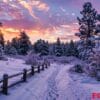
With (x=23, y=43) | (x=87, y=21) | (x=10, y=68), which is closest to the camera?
(x=10, y=68)

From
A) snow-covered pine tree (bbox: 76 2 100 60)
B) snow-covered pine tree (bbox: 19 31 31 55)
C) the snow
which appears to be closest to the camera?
the snow

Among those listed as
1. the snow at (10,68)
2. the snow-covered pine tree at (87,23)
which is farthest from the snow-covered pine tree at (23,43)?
the snow at (10,68)

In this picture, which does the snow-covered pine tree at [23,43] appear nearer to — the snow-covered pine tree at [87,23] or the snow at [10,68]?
the snow-covered pine tree at [87,23]

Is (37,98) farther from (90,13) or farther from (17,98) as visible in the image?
(90,13)

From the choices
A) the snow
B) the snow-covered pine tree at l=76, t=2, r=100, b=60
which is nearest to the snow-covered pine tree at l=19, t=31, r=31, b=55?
the snow-covered pine tree at l=76, t=2, r=100, b=60

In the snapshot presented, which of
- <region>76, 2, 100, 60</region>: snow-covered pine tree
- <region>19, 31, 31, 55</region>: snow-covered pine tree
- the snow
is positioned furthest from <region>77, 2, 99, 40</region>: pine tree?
<region>19, 31, 31, 55</region>: snow-covered pine tree

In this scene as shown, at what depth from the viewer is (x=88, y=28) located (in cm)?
5728

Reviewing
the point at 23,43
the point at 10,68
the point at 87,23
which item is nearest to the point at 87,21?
the point at 87,23

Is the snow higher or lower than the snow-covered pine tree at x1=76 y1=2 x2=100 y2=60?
lower

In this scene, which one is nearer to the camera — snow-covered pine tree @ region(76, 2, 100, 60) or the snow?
the snow

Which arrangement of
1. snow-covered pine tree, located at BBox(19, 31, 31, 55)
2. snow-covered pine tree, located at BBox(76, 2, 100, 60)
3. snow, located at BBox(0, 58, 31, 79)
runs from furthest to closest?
snow-covered pine tree, located at BBox(19, 31, 31, 55) < snow-covered pine tree, located at BBox(76, 2, 100, 60) < snow, located at BBox(0, 58, 31, 79)

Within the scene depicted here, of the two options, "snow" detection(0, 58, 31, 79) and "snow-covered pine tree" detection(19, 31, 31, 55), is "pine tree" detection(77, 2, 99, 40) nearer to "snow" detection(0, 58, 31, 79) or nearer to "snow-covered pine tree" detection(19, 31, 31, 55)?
"snow" detection(0, 58, 31, 79)

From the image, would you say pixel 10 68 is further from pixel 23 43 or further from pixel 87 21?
pixel 23 43

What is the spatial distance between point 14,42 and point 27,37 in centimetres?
1307
